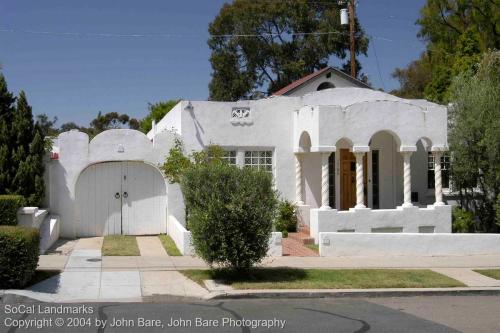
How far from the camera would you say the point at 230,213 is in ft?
39.3

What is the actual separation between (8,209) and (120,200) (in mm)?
4670

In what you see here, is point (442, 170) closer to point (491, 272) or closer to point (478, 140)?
point (478, 140)

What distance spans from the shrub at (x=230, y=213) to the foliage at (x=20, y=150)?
666cm

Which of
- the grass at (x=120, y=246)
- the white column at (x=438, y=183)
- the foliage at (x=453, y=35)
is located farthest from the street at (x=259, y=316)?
the foliage at (x=453, y=35)

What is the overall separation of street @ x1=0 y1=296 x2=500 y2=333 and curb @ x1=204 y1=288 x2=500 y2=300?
0.67ft

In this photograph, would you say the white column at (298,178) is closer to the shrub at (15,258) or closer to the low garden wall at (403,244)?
the low garden wall at (403,244)

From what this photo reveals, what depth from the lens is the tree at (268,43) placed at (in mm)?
45250

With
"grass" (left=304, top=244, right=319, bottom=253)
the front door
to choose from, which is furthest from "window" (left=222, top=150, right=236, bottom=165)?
"grass" (left=304, top=244, right=319, bottom=253)

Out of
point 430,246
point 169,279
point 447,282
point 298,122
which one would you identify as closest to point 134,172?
point 298,122

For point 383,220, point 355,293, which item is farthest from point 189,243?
point 383,220

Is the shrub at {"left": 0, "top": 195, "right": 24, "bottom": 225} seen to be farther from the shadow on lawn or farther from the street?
the shadow on lawn

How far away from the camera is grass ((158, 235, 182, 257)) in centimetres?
1568

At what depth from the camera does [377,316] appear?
10039mm

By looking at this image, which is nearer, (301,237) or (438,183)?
(301,237)
